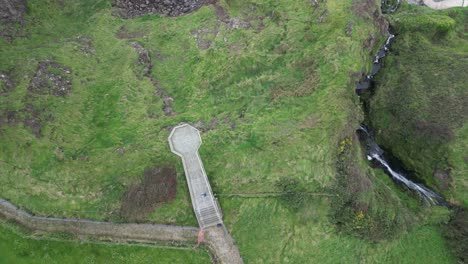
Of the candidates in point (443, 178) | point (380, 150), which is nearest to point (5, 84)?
point (380, 150)

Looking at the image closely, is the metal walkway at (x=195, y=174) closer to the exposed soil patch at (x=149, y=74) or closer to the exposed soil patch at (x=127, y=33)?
the exposed soil patch at (x=149, y=74)

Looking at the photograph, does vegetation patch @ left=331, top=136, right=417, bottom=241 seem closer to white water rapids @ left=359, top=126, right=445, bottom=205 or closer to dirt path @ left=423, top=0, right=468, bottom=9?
white water rapids @ left=359, top=126, right=445, bottom=205

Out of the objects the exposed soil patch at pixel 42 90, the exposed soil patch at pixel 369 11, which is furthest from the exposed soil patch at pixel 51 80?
the exposed soil patch at pixel 369 11

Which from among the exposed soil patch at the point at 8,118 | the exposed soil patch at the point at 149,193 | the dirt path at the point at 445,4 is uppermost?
the exposed soil patch at the point at 8,118

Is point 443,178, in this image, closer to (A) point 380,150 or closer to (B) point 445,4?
(A) point 380,150

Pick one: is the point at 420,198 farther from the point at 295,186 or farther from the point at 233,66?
the point at 233,66

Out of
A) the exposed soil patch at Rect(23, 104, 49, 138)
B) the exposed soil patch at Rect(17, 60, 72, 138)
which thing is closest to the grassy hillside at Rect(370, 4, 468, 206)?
the exposed soil patch at Rect(17, 60, 72, 138)

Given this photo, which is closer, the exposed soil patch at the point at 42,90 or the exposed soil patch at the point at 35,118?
the exposed soil patch at the point at 35,118
